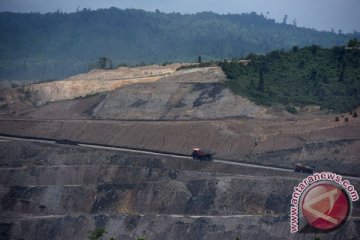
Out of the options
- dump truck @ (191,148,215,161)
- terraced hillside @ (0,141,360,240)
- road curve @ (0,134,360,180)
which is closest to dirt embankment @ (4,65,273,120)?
road curve @ (0,134,360,180)

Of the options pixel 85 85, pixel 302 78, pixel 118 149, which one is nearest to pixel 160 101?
pixel 85 85

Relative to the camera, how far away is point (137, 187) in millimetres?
45906

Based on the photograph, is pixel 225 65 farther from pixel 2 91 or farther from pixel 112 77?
pixel 2 91

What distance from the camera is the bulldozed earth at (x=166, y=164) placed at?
138ft

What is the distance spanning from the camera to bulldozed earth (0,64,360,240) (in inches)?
1657

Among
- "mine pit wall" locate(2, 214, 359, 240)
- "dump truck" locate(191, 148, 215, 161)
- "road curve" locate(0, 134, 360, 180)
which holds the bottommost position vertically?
"mine pit wall" locate(2, 214, 359, 240)

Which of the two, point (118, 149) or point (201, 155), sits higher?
point (201, 155)

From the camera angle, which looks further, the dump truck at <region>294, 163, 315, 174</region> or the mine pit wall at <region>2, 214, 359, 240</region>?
the dump truck at <region>294, 163, 315, 174</region>

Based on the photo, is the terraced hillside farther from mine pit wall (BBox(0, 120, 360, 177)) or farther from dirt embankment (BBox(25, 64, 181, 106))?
dirt embankment (BBox(25, 64, 181, 106))

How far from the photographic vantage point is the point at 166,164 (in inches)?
1951

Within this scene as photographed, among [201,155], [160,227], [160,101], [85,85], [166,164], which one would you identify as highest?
[160,101]

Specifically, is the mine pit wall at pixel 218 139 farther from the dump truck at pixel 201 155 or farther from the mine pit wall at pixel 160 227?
the mine pit wall at pixel 160 227

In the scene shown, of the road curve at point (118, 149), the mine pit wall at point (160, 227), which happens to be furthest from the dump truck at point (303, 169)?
the mine pit wall at point (160, 227)

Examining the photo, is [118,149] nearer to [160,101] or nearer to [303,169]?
[303,169]
